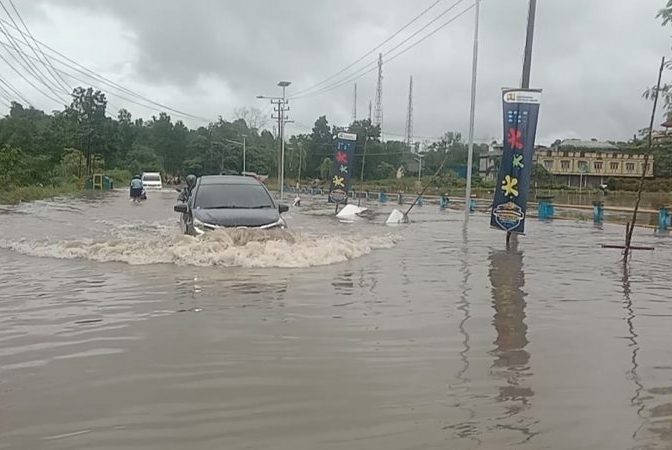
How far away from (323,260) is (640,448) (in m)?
8.11

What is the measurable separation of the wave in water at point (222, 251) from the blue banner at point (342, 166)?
17.2 meters

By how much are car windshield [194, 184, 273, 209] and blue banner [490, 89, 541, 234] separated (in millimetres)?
5277

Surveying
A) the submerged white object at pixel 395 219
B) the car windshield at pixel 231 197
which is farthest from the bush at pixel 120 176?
the car windshield at pixel 231 197

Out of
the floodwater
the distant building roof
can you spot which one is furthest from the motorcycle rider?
the distant building roof

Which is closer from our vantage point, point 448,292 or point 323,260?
point 448,292

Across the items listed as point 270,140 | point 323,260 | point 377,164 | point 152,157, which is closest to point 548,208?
point 323,260

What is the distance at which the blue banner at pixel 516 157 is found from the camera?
14320 mm

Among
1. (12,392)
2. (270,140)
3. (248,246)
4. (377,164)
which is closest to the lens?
(12,392)

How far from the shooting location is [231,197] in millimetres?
13000

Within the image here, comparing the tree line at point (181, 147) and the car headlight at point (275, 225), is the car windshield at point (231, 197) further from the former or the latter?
the tree line at point (181, 147)

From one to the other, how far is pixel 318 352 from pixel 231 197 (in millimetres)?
7788

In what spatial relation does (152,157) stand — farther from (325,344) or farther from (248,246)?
(325,344)

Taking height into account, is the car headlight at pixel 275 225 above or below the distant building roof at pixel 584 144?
below

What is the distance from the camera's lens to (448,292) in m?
8.83
